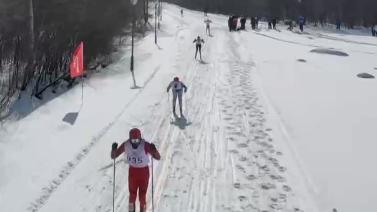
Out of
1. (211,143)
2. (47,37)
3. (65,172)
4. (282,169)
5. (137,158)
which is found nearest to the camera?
(137,158)

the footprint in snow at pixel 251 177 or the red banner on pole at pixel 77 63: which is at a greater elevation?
the red banner on pole at pixel 77 63

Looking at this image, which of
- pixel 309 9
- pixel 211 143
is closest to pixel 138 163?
pixel 211 143

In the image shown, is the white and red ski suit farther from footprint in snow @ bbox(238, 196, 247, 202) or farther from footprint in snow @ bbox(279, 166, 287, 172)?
footprint in snow @ bbox(279, 166, 287, 172)

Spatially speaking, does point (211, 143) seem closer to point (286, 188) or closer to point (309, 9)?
point (286, 188)

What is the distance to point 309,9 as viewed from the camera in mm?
106750

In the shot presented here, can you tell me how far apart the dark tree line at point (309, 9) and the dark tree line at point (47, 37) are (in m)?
75.2

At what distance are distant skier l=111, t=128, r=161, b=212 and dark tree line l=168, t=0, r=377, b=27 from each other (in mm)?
93894

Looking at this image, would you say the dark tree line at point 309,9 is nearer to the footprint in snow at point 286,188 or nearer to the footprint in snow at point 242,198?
the footprint in snow at point 286,188

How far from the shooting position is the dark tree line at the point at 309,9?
4102 inches

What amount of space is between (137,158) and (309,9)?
10168cm

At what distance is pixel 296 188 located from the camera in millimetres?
12445

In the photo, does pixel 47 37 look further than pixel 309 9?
No

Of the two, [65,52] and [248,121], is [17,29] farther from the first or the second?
[248,121]

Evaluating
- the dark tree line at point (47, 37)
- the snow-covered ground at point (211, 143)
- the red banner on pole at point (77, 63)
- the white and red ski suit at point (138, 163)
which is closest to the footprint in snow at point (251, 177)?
the snow-covered ground at point (211, 143)
